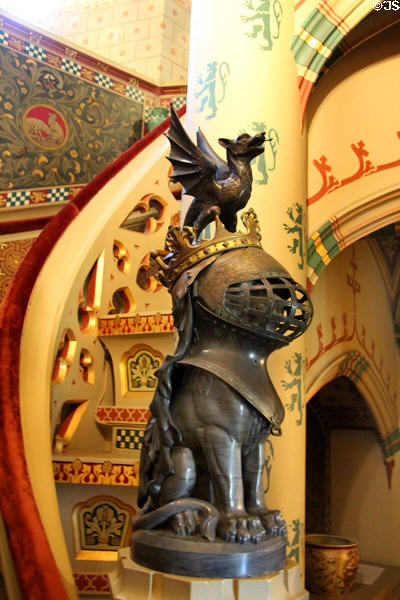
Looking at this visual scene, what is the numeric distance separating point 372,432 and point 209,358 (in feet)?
16.4

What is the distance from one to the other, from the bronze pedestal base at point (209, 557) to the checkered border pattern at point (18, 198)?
14.2 feet

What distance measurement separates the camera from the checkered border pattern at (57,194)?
216 inches

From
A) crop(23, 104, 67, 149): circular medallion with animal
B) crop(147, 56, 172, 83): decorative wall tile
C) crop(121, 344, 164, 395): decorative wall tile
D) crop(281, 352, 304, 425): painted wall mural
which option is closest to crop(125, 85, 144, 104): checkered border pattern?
crop(147, 56, 172, 83): decorative wall tile

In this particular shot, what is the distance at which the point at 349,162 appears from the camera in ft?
10.5

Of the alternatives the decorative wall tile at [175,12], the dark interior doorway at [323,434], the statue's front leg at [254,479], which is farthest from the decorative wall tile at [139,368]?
the decorative wall tile at [175,12]

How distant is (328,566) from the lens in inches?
178

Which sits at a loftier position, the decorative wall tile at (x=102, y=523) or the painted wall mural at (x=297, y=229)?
the painted wall mural at (x=297, y=229)

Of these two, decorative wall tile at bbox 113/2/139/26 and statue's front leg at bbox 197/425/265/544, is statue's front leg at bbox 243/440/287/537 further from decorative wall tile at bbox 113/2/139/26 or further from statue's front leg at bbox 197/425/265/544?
decorative wall tile at bbox 113/2/139/26

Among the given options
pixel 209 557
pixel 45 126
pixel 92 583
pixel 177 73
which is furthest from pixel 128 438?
pixel 177 73

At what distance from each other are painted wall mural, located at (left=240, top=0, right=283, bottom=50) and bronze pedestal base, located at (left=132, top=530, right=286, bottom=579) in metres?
1.98

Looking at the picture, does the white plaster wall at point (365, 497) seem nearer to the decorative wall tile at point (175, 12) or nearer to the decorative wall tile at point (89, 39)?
the decorative wall tile at point (175, 12)

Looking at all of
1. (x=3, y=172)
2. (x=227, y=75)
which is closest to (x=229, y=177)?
(x=227, y=75)

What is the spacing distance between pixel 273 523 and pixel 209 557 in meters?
0.19

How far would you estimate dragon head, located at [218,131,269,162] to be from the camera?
5.02 ft
